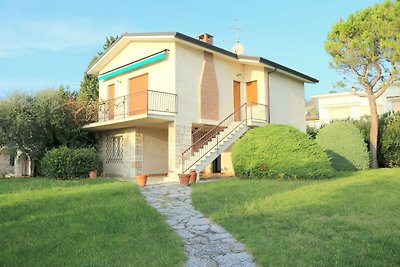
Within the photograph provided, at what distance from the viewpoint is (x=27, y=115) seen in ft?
54.5

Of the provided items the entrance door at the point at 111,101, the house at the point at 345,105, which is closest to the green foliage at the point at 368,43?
the entrance door at the point at 111,101

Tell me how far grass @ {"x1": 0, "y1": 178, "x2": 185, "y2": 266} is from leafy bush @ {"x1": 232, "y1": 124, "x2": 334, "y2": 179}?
6065 millimetres

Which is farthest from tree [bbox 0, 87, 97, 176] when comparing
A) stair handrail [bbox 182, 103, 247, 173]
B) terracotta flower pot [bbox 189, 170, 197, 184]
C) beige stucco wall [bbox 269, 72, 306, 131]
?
beige stucco wall [bbox 269, 72, 306, 131]

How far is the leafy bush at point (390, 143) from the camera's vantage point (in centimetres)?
2011

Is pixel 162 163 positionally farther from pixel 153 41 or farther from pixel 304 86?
pixel 304 86

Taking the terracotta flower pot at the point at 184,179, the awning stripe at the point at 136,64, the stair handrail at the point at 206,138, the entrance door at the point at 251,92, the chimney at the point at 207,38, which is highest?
the chimney at the point at 207,38

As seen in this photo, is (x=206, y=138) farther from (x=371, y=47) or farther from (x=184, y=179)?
(x=371, y=47)

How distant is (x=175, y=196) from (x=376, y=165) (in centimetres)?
1385

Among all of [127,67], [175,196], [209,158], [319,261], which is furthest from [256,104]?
[319,261]

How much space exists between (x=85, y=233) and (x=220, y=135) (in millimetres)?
11052

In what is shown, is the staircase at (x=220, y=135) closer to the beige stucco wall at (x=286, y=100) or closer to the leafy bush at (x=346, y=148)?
the beige stucco wall at (x=286, y=100)

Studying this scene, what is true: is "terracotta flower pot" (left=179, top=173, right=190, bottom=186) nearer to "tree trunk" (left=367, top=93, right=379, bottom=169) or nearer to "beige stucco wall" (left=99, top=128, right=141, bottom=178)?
"beige stucco wall" (left=99, top=128, right=141, bottom=178)

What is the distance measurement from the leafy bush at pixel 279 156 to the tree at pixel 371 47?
24.8ft

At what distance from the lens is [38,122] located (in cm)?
1686
